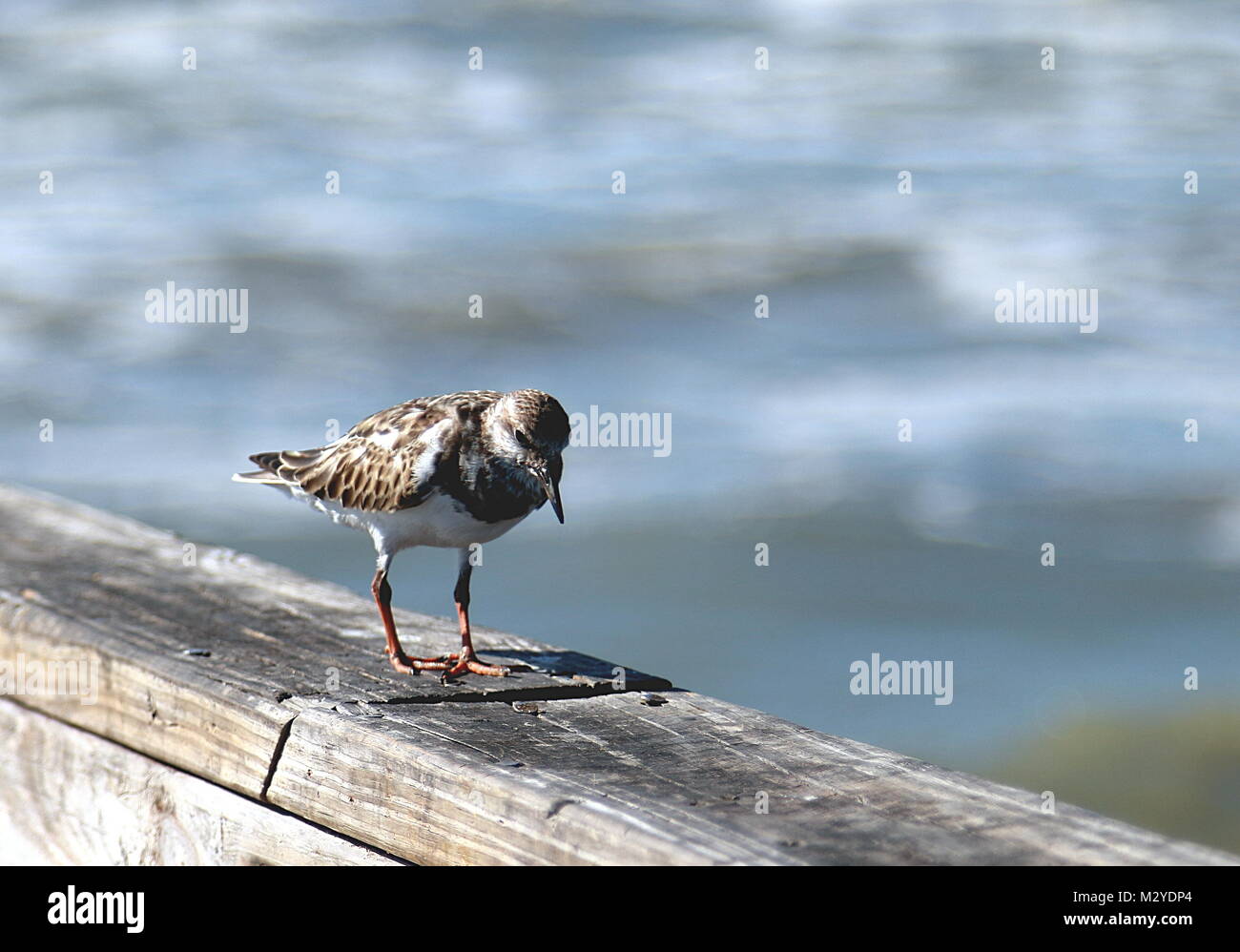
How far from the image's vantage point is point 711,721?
7.71 ft

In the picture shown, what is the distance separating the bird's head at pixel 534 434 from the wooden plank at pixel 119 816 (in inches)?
44.5

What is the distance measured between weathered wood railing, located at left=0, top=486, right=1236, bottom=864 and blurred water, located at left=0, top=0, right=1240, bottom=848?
12.8ft

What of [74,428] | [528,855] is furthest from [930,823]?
[74,428]

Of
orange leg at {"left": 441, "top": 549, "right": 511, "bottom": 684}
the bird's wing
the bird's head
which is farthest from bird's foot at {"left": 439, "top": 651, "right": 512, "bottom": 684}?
the bird's wing

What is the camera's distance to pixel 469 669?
291 cm

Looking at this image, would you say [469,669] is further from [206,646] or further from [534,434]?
[534,434]

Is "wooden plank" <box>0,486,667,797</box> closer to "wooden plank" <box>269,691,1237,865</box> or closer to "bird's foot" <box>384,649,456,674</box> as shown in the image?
"bird's foot" <box>384,649,456,674</box>

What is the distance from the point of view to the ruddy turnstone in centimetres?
338

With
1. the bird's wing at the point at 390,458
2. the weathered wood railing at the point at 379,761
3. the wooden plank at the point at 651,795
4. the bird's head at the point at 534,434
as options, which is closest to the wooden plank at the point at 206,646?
the weathered wood railing at the point at 379,761

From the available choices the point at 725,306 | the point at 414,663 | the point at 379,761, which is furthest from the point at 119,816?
the point at 725,306

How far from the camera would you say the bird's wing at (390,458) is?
3.46 meters

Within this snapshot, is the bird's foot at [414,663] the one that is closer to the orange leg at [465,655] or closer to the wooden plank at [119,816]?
the orange leg at [465,655]
